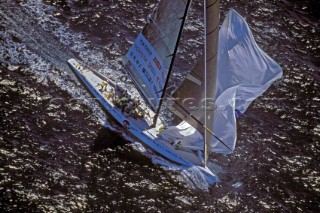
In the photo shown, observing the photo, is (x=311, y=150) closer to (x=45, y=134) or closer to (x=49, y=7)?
(x=45, y=134)

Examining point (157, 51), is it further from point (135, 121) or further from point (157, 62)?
point (135, 121)

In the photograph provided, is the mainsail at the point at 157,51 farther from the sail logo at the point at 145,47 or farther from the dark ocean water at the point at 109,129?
the dark ocean water at the point at 109,129

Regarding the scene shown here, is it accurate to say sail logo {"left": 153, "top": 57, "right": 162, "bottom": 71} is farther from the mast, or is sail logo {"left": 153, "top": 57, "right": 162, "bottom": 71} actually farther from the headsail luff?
the mast

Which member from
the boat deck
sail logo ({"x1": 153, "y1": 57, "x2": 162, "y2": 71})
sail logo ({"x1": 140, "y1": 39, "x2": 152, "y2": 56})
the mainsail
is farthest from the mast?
sail logo ({"x1": 140, "y1": 39, "x2": 152, "y2": 56})

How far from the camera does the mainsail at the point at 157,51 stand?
29.5 meters

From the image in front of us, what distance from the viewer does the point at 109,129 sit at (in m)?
33.3

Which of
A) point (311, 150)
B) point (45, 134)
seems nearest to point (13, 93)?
point (45, 134)

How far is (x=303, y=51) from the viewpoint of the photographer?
146 feet

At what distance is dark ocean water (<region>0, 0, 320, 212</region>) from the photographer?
29109 mm

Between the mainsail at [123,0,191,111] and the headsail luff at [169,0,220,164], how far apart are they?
1411 mm

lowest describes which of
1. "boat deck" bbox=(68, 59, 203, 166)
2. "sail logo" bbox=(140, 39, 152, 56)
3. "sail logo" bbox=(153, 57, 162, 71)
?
"boat deck" bbox=(68, 59, 203, 166)

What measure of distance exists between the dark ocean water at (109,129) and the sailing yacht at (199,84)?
151cm

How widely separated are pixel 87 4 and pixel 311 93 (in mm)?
20762

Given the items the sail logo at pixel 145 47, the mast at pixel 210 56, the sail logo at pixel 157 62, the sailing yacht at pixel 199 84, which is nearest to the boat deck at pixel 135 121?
the sailing yacht at pixel 199 84
